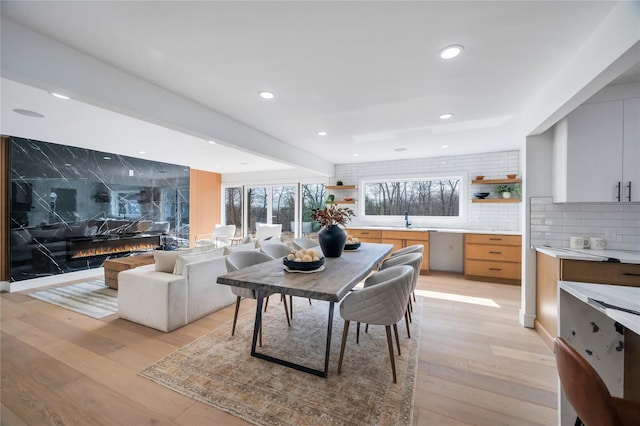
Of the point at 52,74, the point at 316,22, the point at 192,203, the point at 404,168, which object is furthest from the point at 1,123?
the point at 404,168

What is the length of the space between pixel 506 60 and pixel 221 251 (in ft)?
11.6

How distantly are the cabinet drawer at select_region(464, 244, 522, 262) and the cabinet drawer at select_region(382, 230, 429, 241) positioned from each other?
2.48ft

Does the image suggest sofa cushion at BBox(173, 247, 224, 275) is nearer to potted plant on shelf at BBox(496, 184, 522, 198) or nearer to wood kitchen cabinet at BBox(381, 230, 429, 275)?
wood kitchen cabinet at BBox(381, 230, 429, 275)

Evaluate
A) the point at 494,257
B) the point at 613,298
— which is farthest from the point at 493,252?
the point at 613,298

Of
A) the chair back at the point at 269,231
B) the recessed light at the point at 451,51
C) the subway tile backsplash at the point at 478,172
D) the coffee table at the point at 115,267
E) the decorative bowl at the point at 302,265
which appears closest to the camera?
the recessed light at the point at 451,51

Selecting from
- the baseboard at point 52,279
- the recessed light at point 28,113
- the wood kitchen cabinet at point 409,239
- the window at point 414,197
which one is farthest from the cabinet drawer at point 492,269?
the baseboard at point 52,279

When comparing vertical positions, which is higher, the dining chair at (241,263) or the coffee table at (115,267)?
the dining chair at (241,263)

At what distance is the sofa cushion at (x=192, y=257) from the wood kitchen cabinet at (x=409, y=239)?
10.6ft

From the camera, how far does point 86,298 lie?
12.0ft

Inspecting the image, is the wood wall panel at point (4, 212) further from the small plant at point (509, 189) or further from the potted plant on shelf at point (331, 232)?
the small plant at point (509, 189)

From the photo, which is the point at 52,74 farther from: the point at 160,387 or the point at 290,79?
the point at 160,387

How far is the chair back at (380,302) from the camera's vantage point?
182 centimetres

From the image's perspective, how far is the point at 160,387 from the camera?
1.85 meters

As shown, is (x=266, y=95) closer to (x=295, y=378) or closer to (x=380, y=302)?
(x=380, y=302)
